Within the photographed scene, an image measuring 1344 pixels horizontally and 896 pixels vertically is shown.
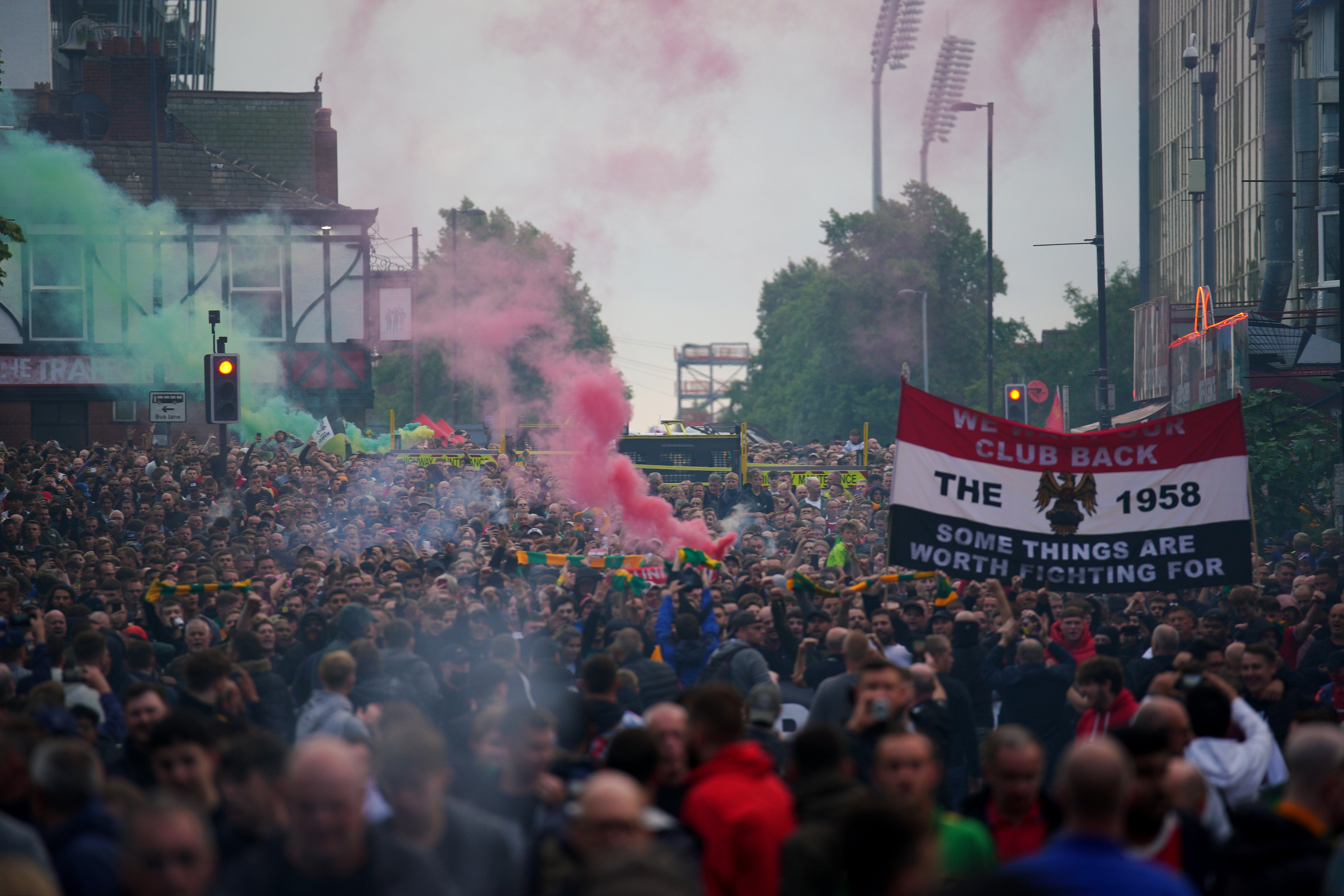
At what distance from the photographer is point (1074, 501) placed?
38.7 ft

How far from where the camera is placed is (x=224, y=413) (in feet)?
68.2

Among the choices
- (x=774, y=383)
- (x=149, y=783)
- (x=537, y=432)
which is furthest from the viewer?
(x=774, y=383)

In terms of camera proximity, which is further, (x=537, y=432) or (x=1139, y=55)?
(x=1139, y=55)

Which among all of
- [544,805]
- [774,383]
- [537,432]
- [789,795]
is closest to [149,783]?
[544,805]

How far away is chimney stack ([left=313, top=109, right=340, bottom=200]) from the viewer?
167 feet

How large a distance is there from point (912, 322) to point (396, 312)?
104 feet

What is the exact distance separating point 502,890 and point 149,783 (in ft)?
8.32

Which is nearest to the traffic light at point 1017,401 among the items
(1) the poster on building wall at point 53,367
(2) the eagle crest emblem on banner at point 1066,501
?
(2) the eagle crest emblem on banner at point 1066,501

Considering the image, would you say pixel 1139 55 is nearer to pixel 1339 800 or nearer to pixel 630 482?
pixel 630 482

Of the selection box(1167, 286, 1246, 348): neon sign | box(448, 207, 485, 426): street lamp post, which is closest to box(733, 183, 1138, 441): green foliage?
box(448, 207, 485, 426): street lamp post

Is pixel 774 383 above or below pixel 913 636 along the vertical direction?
above

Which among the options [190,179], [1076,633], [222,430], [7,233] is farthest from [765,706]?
[190,179]

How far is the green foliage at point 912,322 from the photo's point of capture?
6531 centimetres

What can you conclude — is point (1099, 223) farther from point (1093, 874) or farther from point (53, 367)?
point (53, 367)
